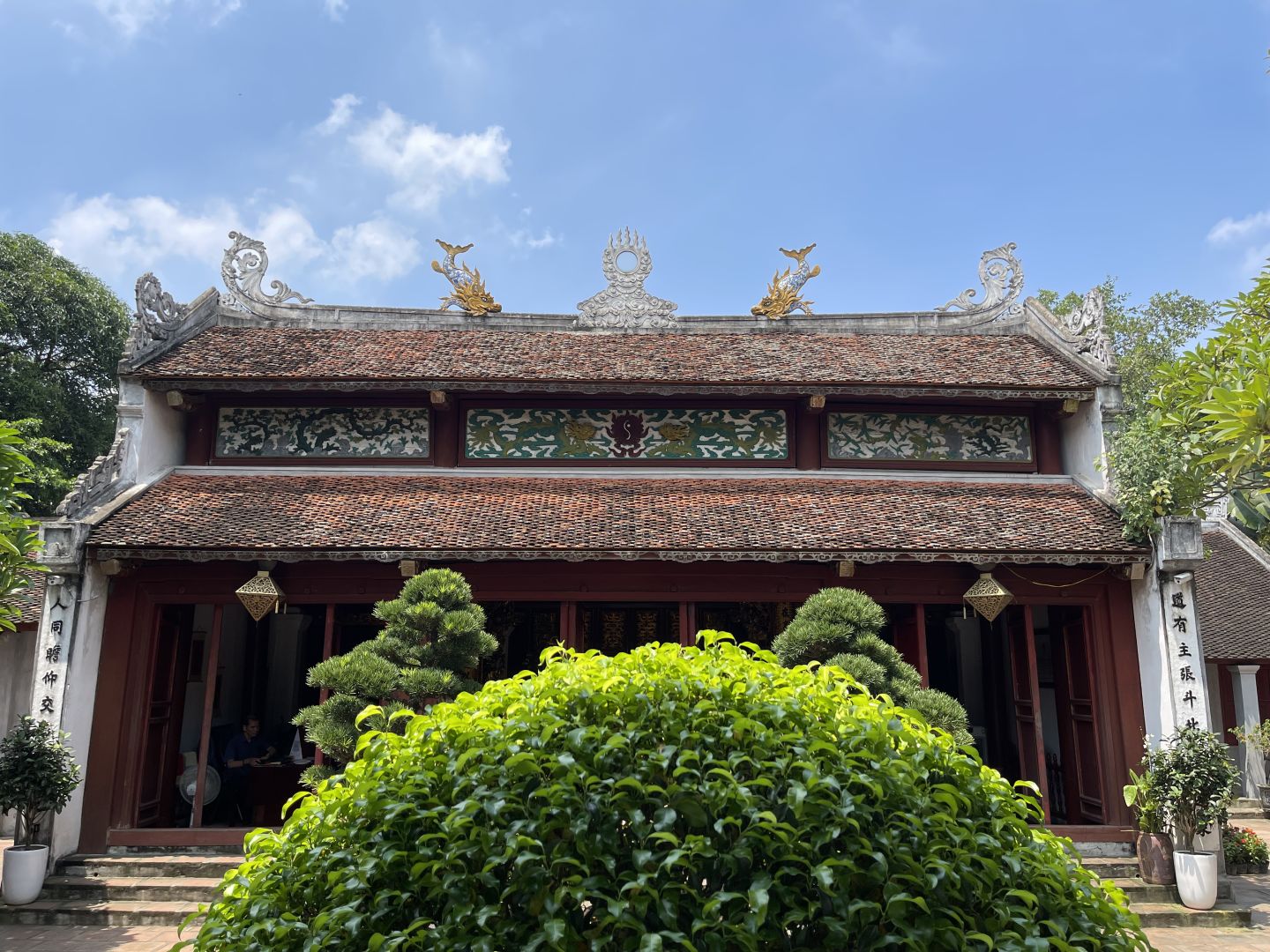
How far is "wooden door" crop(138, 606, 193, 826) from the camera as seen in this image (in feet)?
31.5

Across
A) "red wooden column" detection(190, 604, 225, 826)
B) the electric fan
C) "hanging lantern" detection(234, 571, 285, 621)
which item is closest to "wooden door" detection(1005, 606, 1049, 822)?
"hanging lantern" detection(234, 571, 285, 621)

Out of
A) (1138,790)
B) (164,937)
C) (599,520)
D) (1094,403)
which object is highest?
(1094,403)

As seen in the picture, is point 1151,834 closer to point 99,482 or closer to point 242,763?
point 242,763

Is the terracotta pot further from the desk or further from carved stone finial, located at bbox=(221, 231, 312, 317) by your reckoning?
carved stone finial, located at bbox=(221, 231, 312, 317)

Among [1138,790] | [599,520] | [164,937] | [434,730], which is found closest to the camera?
[434,730]

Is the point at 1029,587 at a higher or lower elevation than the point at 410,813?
higher

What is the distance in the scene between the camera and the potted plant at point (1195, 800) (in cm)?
818

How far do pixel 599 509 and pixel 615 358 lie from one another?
8.71 feet

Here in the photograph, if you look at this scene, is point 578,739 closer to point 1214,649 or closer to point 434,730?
point 434,730

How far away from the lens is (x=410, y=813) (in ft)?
8.44

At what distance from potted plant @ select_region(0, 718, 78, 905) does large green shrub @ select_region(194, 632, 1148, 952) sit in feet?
22.9

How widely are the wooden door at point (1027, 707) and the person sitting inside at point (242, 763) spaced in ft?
28.4

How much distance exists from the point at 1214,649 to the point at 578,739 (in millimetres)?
15257

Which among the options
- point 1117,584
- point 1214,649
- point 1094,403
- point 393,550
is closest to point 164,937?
point 393,550
